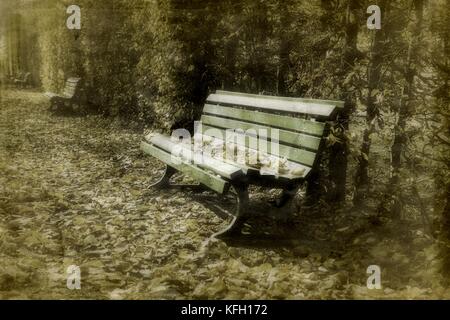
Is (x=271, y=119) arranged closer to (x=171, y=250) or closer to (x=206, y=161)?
(x=206, y=161)

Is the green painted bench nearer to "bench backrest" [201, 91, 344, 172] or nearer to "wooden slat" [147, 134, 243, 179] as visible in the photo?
"bench backrest" [201, 91, 344, 172]

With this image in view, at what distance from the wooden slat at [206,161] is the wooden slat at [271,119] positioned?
69 cm

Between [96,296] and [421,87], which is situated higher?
[421,87]

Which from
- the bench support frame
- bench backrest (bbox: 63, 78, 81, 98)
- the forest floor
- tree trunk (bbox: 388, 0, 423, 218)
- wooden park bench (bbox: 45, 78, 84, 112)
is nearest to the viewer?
the forest floor

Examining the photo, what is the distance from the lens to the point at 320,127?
10.9 ft

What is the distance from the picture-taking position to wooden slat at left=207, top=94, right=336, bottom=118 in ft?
11.1

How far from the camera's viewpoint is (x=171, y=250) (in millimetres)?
3182

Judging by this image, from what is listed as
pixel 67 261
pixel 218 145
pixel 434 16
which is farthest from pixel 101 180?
pixel 434 16

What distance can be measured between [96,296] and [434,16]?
3.08 m

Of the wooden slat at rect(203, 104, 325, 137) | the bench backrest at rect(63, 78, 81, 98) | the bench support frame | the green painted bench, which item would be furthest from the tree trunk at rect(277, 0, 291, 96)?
the green painted bench

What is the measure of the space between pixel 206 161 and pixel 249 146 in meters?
0.72

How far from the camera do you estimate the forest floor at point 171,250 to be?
262 cm

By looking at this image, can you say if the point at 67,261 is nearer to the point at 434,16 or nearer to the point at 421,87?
the point at 421,87

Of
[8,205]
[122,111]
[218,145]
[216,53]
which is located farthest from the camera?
[122,111]
